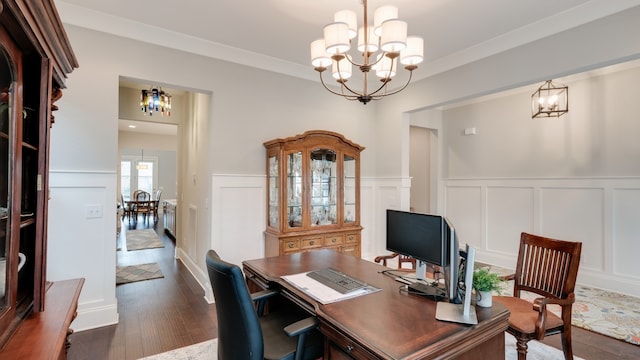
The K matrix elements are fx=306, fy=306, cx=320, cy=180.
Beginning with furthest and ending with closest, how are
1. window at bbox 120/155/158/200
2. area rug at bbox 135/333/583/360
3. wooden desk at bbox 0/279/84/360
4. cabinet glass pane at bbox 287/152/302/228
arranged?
window at bbox 120/155/158/200, cabinet glass pane at bbox 287/152/302/228, area rug at bbox 135/333/583/360, wooden desk at bbox 0/279/84/360

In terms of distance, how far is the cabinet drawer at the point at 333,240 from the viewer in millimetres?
3588

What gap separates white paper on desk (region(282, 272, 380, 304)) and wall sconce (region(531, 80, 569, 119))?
3.62 m

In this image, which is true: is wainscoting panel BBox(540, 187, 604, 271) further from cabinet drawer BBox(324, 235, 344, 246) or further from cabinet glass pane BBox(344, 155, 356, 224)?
cabinet drawer BBox(324, 235, 344, 246)

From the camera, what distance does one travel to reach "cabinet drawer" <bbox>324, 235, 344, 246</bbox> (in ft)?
11.8

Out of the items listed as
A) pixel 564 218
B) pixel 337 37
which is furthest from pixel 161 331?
pixel 564 218

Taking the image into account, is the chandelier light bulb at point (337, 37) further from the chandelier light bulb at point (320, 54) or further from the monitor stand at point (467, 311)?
the monitor stand at point (467, 311)

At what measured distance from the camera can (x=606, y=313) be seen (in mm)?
3064

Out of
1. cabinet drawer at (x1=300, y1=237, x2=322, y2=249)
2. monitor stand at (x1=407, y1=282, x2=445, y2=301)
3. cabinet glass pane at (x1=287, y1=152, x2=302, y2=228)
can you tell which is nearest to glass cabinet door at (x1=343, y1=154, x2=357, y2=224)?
cabinet drawer at (x1=300, y1=237, x2=322, y2=249)

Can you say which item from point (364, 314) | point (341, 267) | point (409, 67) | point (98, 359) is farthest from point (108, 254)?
point (409, 67)

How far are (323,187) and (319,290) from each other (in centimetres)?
206

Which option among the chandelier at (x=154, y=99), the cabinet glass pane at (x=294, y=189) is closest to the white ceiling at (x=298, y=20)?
the cabinet glass pane at (x=294, y=189)

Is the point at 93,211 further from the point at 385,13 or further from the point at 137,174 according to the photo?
the point at 137,174

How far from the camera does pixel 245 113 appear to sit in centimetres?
350

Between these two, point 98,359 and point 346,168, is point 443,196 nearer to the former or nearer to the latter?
point 346,168
